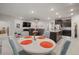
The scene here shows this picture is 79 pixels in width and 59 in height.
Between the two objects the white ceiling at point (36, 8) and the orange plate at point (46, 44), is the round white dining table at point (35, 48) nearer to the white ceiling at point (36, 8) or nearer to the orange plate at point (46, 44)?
the orange plate at point (46, 44)

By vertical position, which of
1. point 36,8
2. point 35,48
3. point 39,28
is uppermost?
point 36,8

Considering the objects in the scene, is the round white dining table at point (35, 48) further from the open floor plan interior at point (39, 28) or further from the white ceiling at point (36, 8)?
the white ceiling at point (36, 8)

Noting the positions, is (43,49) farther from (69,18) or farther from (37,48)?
(69,18)

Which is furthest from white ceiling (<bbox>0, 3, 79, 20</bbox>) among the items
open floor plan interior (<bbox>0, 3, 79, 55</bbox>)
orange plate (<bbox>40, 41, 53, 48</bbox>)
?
orange plate (<bbox>40, 41, 53, 48</bbox>)

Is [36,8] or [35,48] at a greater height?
[36,8]

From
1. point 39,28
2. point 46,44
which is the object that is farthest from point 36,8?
point 46,44

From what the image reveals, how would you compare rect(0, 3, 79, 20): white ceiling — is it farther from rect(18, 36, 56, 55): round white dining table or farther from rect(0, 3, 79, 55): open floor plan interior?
rect(18, 36, 56, 55): round white dining table

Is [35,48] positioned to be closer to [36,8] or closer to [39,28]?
[39,28]

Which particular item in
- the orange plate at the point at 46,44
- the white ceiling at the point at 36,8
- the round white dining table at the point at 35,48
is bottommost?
the round white dining table at the point at 35,48

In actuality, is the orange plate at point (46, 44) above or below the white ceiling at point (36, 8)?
below

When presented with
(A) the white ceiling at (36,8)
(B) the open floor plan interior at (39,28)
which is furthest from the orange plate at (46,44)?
(A) the white ceiling at (36,8)

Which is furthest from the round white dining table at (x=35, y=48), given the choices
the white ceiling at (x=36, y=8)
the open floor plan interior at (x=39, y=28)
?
the white ceiling at (x=36, y=8)

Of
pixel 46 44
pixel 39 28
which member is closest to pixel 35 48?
pixel 46 44

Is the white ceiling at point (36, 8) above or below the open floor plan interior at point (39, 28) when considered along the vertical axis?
above
